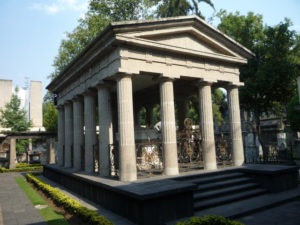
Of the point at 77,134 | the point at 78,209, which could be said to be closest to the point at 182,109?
the point at 77,134

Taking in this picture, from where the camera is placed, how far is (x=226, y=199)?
26.8 feet

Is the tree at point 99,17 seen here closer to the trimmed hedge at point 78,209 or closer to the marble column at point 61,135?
the marble column at point 61,135

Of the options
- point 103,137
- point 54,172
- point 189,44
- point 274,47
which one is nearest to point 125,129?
point 103,137

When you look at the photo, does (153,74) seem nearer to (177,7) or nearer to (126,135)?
(126,135)

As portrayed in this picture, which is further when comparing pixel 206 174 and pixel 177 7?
pixel 177 7

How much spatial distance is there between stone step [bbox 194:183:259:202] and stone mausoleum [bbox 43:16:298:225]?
0.11 feet

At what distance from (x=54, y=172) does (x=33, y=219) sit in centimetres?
883

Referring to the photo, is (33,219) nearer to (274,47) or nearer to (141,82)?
(141,82)

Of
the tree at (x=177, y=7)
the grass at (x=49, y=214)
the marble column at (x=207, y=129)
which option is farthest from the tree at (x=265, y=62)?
the grass at (x=49, y=214)

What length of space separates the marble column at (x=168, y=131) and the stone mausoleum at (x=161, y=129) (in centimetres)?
4

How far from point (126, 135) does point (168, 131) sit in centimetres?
195

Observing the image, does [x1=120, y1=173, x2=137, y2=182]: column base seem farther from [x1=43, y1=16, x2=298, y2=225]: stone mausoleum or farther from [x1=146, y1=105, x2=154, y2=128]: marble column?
[x1=146, y1=105, x2=154, y2=128]: marble column

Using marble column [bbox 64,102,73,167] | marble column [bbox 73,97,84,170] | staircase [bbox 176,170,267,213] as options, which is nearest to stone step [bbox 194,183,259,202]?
staircase [bbox 176,170,267,213]

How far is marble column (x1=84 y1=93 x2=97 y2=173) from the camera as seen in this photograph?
1227 centimetres
